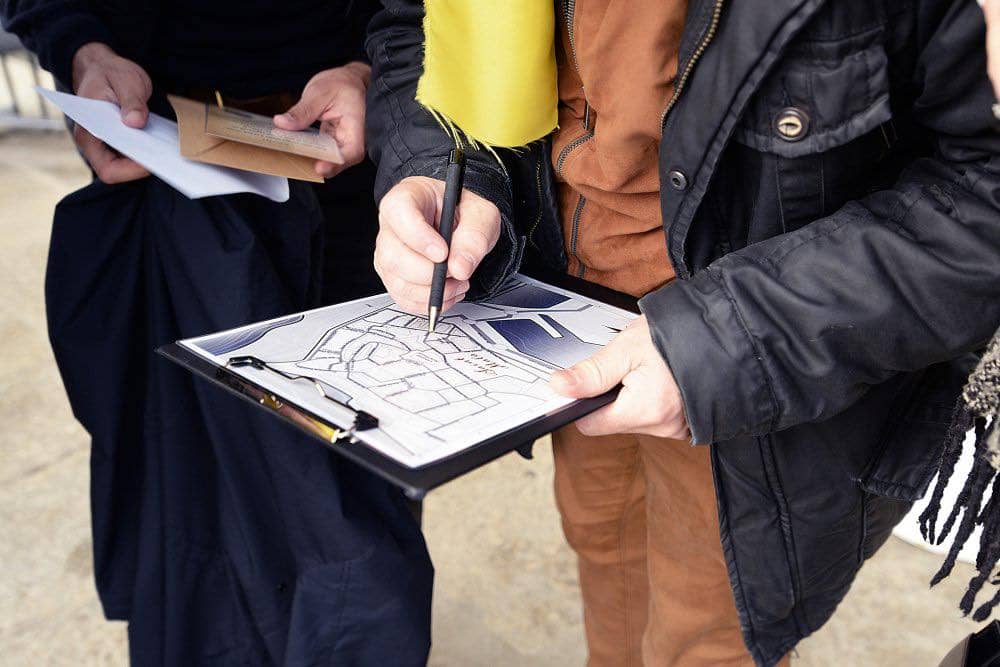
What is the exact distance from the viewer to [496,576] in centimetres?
173

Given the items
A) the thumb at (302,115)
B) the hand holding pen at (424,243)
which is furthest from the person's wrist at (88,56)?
the hand holding pen at (424,243)

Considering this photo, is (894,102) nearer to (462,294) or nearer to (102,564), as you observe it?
(462,294)

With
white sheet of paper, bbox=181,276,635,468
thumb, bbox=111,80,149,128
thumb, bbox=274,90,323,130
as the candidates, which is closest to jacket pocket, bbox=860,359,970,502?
white sheet of paper, bbox=181,276,635,468

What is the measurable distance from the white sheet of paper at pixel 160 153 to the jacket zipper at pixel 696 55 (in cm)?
55

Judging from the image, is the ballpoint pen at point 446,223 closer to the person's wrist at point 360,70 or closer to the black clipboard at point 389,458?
the black clipboard at point 389,458

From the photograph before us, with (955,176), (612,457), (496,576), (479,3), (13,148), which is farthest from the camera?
(13,148)

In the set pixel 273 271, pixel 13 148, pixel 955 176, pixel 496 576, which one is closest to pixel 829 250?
pixel 955 176

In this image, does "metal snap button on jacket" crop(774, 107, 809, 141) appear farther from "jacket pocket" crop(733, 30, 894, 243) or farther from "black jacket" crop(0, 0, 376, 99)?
"black jacket" crop(0, 0, 376, 99)

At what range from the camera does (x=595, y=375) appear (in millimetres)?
676

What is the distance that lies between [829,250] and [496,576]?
126 cm

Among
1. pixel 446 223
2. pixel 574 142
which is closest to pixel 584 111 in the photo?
pixel 574 142

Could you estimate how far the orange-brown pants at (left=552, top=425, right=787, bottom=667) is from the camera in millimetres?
938

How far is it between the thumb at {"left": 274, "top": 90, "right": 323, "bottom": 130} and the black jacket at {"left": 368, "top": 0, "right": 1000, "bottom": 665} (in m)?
0.61

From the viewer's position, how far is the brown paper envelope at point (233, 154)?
0.98 m
